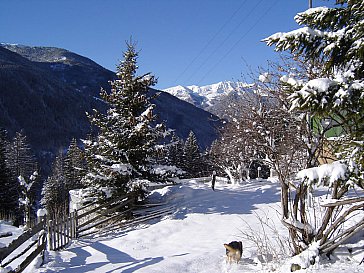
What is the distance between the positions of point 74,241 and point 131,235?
6.78ft

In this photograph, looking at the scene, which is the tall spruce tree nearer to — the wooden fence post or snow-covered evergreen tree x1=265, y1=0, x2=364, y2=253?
the wooden fence post

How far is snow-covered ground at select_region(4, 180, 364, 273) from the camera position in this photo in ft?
21.6

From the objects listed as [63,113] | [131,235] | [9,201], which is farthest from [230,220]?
[63,113]

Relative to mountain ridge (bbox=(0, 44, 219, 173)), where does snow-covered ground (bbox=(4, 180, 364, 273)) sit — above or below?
below

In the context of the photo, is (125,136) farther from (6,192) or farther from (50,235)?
(6,192)

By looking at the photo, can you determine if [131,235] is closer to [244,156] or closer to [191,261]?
[191,261]

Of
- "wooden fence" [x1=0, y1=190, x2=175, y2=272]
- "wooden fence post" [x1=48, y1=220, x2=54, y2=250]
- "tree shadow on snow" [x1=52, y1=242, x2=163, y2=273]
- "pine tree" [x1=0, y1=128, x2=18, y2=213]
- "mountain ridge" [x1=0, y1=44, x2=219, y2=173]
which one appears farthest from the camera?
"mountain ridge" [x1=0, y1=44, x2=219, y2=173]

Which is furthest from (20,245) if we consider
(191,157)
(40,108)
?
(40,108)

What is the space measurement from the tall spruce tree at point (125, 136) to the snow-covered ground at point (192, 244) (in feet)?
8.61

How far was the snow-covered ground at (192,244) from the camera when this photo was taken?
21.6 ft

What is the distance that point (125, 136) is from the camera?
14.1 metres

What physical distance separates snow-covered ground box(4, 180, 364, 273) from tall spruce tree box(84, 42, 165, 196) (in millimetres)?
2625

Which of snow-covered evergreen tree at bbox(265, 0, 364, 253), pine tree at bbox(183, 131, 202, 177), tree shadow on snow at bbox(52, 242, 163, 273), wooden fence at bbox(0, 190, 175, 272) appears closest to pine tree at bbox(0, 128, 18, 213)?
wooden fence at bbox(0, 190, 175, 272)

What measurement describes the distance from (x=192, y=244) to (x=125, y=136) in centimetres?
648
